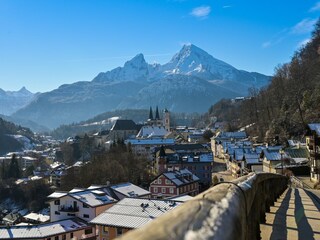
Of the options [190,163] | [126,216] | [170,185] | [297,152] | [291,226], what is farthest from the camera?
[190,163]

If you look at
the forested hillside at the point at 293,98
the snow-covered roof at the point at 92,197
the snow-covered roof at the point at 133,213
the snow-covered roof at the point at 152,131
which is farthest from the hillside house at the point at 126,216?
the snow-covered roof at the point at 152,131

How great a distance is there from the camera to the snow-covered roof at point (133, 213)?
95.5 feet

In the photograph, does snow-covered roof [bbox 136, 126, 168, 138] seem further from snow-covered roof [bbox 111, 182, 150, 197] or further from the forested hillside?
snow-covered roof [bbox 111, 182, 150, 197]

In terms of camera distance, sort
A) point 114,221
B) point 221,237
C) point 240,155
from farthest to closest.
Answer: point 240,155 → point 114,221 → point 221,237

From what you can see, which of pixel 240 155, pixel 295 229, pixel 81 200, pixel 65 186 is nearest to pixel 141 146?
pixel 65 186

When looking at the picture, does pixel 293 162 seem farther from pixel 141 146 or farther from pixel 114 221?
pixel 141 146

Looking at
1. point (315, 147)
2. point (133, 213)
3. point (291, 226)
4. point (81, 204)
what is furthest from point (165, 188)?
point (291, 226)

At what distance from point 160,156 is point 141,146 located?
1445 inches

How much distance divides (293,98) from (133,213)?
45983 millimetres

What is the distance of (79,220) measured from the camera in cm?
4106

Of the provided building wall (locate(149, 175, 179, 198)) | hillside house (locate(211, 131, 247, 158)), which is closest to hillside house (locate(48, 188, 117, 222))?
building wall (locate(149, 175, 179, 198))

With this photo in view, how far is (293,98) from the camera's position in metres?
66.8

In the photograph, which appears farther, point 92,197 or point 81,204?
point 92,197

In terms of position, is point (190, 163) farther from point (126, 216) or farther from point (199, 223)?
point (199, 223)
